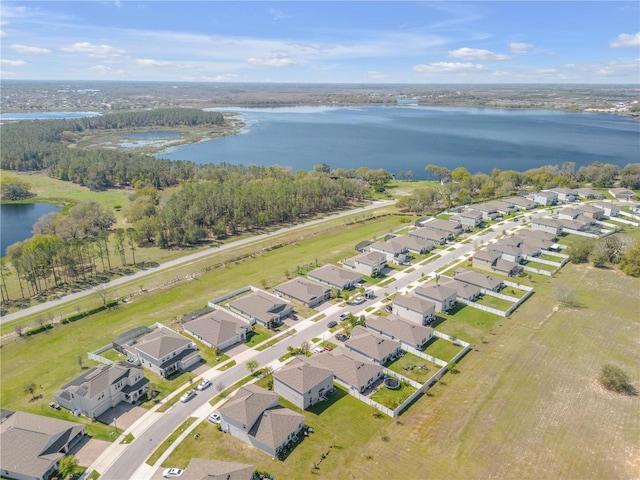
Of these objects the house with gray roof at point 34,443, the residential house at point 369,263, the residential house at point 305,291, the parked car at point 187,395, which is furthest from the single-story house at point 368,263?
the house with gray roof at point 34,443

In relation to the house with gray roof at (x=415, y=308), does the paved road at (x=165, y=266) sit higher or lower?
lower

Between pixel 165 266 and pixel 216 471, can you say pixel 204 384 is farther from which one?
pixel 165 266

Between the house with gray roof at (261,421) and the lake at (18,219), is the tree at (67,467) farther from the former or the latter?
the lake at (18,219)

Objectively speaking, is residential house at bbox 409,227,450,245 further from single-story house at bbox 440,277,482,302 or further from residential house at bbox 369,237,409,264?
single-story house at bbox 440,277,482,302

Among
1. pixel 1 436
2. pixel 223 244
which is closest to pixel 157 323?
pixel 1 436

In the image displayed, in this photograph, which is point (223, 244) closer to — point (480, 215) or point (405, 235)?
point (405, 235)

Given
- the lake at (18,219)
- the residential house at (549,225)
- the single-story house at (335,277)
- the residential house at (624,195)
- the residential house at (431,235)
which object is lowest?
the lake at (18,219)
